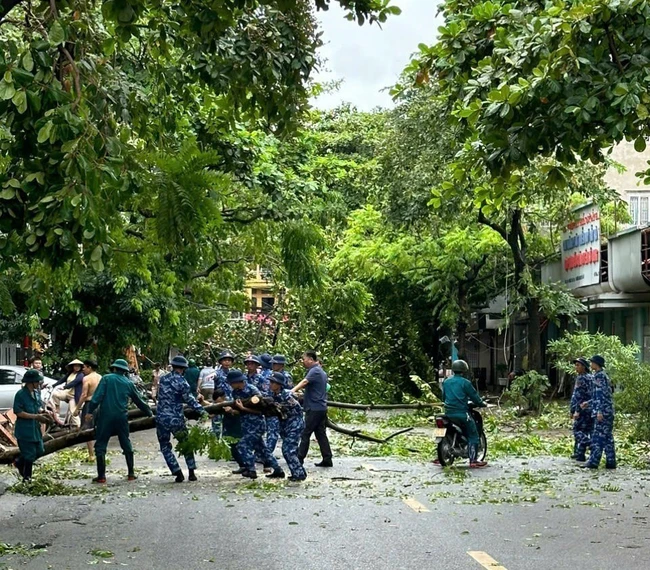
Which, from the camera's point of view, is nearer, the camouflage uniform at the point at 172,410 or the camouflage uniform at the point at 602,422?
the camouflage uniform at the point at 172,410

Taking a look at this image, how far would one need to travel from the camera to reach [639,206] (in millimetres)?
42531

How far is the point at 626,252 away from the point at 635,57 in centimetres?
2319

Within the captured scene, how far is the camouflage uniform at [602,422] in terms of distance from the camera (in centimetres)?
1698

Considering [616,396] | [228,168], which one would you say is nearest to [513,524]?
[228,168]

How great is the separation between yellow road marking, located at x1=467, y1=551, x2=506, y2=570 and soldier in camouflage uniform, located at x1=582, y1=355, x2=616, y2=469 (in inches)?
314

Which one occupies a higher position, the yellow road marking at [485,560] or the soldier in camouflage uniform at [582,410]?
the soldier in camouflage uniform at [582,410]

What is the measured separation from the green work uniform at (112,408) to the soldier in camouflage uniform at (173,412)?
14.4 inches

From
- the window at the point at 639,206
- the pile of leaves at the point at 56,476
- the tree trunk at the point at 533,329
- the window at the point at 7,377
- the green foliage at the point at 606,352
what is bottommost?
the pile of leaves at the point at 56,476

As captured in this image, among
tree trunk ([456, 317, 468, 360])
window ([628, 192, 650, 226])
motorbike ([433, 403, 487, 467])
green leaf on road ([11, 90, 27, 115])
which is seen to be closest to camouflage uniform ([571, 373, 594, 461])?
motorbike ([433, 403, 487, 467])

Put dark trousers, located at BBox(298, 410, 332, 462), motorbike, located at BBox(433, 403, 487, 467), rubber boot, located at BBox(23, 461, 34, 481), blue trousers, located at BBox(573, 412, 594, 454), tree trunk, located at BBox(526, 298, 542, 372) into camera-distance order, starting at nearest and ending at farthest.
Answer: rubber boot, located at BBox(23, 461, 34, 481), dark trousers, located at BBox(298, 410, 332, 462), motorbike, located at BBox(433, 403, 487, 467), blue trousers, located at BBox(573, 412, 594, 454), tree trunk, located at BBox(526, 298, 542, 372)

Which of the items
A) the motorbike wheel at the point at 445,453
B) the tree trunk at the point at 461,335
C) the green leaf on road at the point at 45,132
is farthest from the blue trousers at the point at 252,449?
the tree trunk at the point at 461,335

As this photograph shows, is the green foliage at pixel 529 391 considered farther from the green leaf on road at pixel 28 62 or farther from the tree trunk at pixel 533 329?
the green leaf on road at pixel 28 62

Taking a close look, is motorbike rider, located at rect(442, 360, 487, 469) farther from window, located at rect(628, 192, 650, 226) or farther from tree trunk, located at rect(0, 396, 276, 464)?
window, located at rect(628, 192, 650, 226)

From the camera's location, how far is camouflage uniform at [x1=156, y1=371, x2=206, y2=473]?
15914 mm
